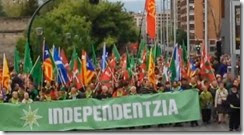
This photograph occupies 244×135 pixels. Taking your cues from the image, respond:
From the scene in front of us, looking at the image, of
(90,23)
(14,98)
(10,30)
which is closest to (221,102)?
(14,98)

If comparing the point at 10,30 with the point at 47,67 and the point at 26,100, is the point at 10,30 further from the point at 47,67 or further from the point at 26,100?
the point at 26,100

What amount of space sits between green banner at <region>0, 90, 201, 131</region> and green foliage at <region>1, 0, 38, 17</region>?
126 ft

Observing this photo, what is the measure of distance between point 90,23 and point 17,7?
6.66m

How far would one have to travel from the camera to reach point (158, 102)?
44.9 ft

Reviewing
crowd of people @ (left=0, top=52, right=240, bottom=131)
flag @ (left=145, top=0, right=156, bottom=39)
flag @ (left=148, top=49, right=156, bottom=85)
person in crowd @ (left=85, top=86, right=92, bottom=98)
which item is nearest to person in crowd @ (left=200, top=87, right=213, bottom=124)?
crowd of people @ (left=0, top=52, right=240, bottom=131)

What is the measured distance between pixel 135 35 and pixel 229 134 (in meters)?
32.5

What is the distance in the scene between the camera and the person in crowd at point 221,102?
566 inches

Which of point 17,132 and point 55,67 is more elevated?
point 55,67

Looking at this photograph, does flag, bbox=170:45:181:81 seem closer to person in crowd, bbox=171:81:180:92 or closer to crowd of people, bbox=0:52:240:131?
crowd of people, bbox=0:52:240:131

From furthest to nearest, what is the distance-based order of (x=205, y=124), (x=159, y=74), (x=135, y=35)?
1. (x=135, y=35)
2. (x=159, y=74)
3. (x=205, y=124)

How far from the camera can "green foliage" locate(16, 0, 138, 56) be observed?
1794 inches

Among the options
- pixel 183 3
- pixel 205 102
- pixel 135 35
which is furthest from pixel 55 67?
pixel 183 3

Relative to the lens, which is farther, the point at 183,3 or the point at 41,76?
the point at 183,3

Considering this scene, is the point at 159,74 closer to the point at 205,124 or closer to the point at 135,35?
the point at 205,124
